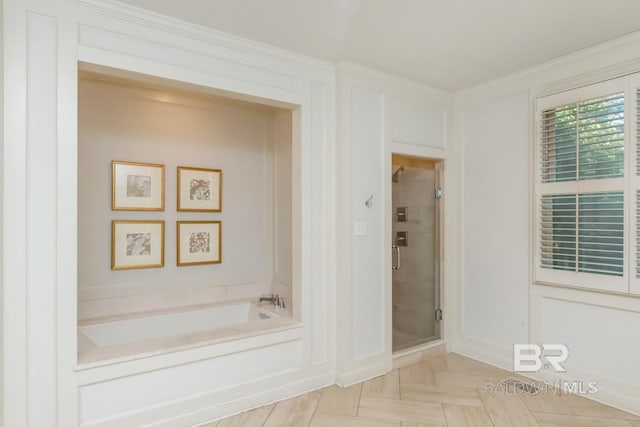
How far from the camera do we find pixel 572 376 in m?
2.98

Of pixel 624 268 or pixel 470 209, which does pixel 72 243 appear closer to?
pixel 470 209

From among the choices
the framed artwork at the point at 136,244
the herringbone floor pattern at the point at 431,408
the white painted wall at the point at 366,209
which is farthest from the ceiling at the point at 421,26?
the herringbone floor pattern at the point at 431,408

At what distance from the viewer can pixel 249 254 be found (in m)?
3.76

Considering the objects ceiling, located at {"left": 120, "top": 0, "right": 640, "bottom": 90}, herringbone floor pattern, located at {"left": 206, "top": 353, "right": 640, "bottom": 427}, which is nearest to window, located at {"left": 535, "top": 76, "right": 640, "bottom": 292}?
ceiling, located at {"left": 120, "top": 0, "right": 640, "bottom": 90}

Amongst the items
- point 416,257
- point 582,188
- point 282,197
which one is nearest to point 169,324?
point 282,197

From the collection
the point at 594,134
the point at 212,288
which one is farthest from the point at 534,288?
the point at 212,288

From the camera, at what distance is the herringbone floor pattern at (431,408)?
2525mm

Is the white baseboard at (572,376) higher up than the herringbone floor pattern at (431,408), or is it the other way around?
the white baseboard at (572,376)

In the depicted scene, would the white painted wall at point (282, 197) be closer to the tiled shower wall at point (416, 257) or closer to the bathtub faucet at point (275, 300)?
the bathtub faucet at point (275, 300)

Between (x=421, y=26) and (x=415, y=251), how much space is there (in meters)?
2.04

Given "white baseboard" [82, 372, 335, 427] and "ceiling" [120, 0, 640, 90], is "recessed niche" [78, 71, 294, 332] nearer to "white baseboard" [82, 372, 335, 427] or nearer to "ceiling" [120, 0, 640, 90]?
"ceiling" [120, 0, 640, 90]

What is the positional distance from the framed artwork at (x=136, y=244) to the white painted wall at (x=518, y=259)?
2836mm

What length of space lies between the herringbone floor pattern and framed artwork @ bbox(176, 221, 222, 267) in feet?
4.56

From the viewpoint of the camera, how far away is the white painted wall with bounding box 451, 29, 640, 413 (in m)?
2.75
